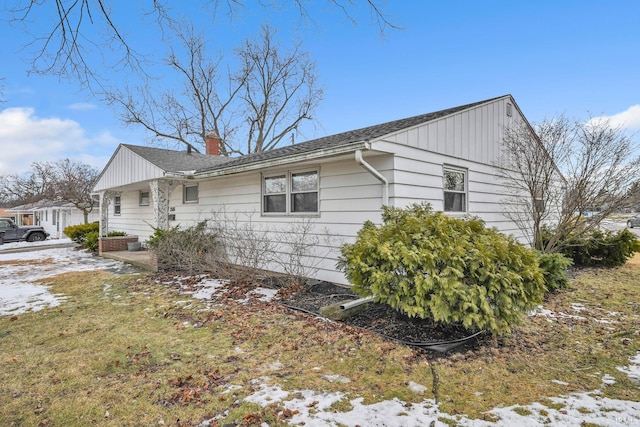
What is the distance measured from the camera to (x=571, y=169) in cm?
802

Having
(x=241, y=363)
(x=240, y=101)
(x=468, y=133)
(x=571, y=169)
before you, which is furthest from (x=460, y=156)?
(x=240, y=101)

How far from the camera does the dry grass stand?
8.83ft

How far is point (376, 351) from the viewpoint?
3.69m

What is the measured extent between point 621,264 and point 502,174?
13.6 ft

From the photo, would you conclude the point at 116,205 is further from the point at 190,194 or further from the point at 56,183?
the point at 56,183

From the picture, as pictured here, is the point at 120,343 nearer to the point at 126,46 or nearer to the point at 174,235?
the point at 126,46

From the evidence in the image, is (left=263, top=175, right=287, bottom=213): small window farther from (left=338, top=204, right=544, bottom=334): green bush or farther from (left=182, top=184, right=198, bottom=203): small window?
(left=338, top=204, right=544, bottom=334): green bush

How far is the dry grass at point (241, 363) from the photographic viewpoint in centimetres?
269

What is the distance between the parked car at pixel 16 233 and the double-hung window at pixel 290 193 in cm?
1949

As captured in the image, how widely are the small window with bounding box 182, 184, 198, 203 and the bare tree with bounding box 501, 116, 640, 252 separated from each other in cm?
886

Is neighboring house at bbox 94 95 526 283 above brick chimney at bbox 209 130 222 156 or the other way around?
the other way around

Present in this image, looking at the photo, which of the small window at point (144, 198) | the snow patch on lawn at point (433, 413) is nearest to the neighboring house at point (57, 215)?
the small window at point (144, 198)

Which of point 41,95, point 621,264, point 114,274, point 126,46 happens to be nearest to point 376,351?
point 126,46

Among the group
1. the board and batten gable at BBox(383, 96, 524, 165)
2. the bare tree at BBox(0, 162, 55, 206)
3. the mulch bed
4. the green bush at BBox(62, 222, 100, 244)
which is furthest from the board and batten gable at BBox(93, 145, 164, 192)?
the bare tree at BBox(0, 162, 55, 206)
